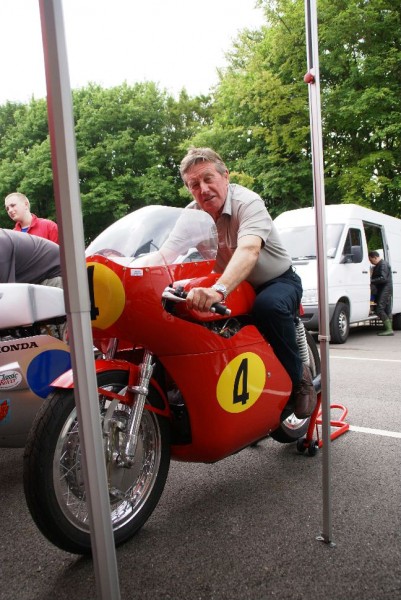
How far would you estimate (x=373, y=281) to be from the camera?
10898 mm

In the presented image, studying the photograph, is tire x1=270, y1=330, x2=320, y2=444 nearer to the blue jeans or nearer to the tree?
the blue jeans

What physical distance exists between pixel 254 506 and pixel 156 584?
0.78 m

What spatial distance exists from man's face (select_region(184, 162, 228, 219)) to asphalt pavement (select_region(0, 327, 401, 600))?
60.4 inches

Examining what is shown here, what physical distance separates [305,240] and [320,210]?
7.49 metres

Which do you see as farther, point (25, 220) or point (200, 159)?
point (25, 220)

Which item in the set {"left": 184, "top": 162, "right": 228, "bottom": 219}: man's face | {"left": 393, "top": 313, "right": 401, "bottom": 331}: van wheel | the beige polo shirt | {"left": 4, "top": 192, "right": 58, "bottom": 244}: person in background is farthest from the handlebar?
{"left": 393, "top": 313, "right": 401, "bottom": 331}: van wheel

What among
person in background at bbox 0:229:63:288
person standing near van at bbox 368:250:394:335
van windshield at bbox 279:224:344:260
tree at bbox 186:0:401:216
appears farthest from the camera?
person standing near van at bbox 368:250:394:335

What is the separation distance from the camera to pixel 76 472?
2.18 metres

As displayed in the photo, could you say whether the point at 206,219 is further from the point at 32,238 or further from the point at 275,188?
the point at 275,188

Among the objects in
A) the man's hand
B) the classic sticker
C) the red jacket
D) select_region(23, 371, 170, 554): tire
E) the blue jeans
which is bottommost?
select_region(23, 371, 170, 554): tire

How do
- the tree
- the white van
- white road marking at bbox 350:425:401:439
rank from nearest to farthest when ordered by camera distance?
1. white road marking at bbox 350:425:401:439
2. the white van
3. the tree

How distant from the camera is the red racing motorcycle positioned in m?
2.07

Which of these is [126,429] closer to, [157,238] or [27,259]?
[157,238]

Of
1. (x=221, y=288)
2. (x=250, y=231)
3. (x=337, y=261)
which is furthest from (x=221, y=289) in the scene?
(x=337, y=261)
